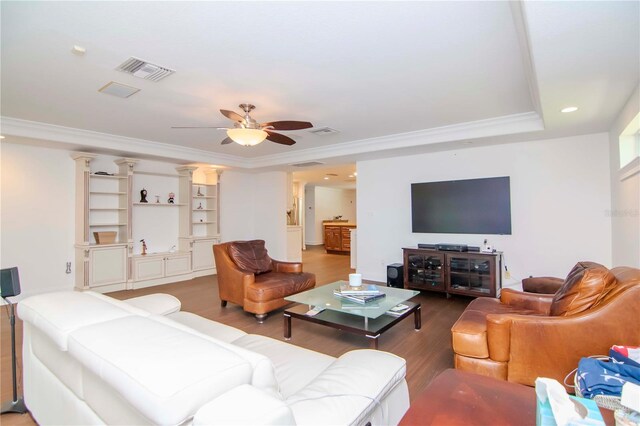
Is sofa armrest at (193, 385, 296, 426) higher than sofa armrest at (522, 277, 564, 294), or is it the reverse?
sofa armrest at (193, 385, 296, 426)

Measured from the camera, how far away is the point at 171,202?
634 centimetres

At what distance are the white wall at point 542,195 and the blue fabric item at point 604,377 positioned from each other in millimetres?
3268

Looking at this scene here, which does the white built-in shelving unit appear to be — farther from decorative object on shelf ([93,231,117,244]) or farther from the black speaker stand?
the black speaker stand

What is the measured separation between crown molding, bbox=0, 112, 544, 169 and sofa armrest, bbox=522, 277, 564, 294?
1.82 meters

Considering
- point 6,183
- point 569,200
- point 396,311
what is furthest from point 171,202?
point 569,200

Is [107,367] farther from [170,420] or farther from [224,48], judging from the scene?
[224,48]

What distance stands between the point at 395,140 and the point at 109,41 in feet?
12.3

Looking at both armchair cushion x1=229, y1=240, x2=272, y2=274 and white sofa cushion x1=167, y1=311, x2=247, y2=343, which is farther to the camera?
armchair cushion x1=229, y1=240, x2=272, y2=274

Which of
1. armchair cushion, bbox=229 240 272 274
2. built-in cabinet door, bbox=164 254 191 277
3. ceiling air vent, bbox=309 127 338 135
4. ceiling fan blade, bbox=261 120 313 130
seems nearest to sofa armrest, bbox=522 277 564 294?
ceiling fan blade, bbox=261 120 313 130

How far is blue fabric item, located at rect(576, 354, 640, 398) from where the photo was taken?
1.42 meters

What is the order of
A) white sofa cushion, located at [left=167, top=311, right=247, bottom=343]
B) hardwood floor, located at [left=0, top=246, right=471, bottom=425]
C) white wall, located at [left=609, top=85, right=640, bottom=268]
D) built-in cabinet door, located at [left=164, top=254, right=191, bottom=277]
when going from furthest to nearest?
built-in cabinet door, located at [left=164, top=254, right=191, bottom=277], white wall, located at [left=609, top=85, right=640, bottom=268], hardwood floor, located at [left=0, top=246, right=471, bottom=425], white sofa cushion, located at [left=167, top=311, right=247, bottom=343]

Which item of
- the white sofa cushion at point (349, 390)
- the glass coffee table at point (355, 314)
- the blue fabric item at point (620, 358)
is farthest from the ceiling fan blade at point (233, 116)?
the blue fabric item at point (620, 358)

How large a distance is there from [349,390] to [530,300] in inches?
91.4

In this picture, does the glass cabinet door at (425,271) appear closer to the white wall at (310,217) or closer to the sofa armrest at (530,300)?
the sofa armrest at (530,300)
